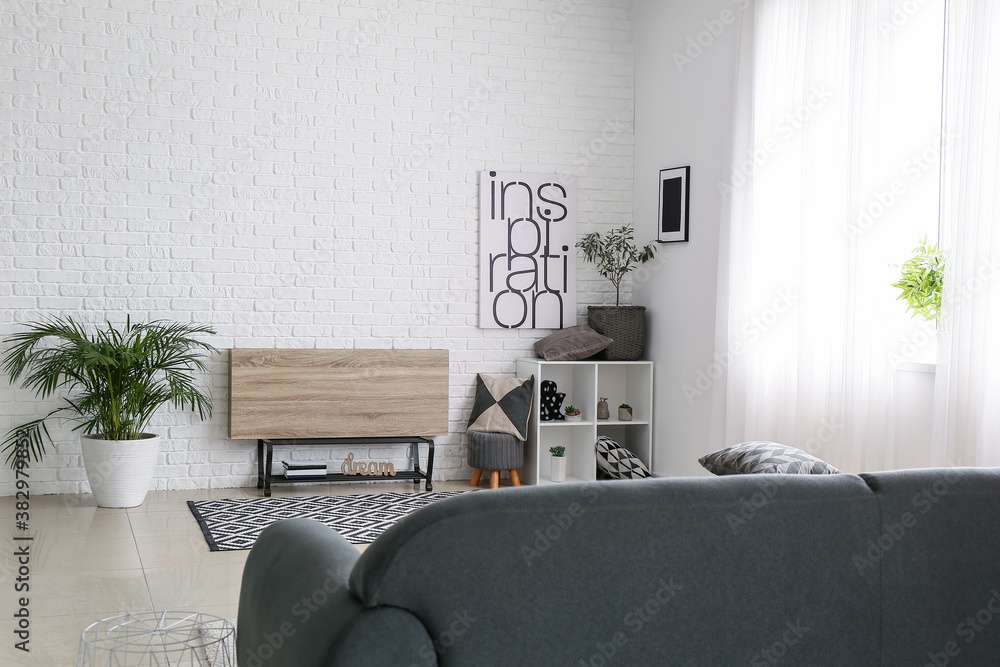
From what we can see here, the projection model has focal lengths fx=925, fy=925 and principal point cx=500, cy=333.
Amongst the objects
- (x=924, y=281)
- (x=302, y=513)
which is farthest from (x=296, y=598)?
(x=302, y=513)

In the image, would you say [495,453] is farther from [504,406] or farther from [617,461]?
[617,461]

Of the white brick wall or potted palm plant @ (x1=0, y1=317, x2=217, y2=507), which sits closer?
potted palm plant @ (x1=0, y1=317, x2=217, y2=507)

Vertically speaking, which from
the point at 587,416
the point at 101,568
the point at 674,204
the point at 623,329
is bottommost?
the point at 101,568

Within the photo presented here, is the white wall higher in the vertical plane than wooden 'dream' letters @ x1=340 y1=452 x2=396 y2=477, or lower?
higher

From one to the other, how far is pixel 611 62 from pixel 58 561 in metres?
4.27

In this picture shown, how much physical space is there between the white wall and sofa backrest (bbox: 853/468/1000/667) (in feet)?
11.3

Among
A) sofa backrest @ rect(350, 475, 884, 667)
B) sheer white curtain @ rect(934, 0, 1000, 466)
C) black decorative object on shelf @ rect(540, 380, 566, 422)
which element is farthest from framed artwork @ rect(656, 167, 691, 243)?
sofa backrest @ rect(350, 475, 884, 667)

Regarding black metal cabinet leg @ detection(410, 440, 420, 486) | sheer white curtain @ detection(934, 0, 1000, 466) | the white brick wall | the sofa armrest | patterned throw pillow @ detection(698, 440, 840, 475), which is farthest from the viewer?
black metal cabinet leg @ detection(410, 440, 420, 486)

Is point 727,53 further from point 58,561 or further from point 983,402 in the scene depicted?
point 58,561

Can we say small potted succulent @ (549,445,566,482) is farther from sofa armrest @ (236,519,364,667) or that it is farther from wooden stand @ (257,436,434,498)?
sofa armrest @ (236,519,364,667)

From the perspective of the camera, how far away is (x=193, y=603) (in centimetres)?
313

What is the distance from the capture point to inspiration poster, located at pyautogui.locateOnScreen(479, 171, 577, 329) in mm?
5688

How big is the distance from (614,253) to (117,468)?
10.3ft

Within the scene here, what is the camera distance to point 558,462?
18.3 ft
